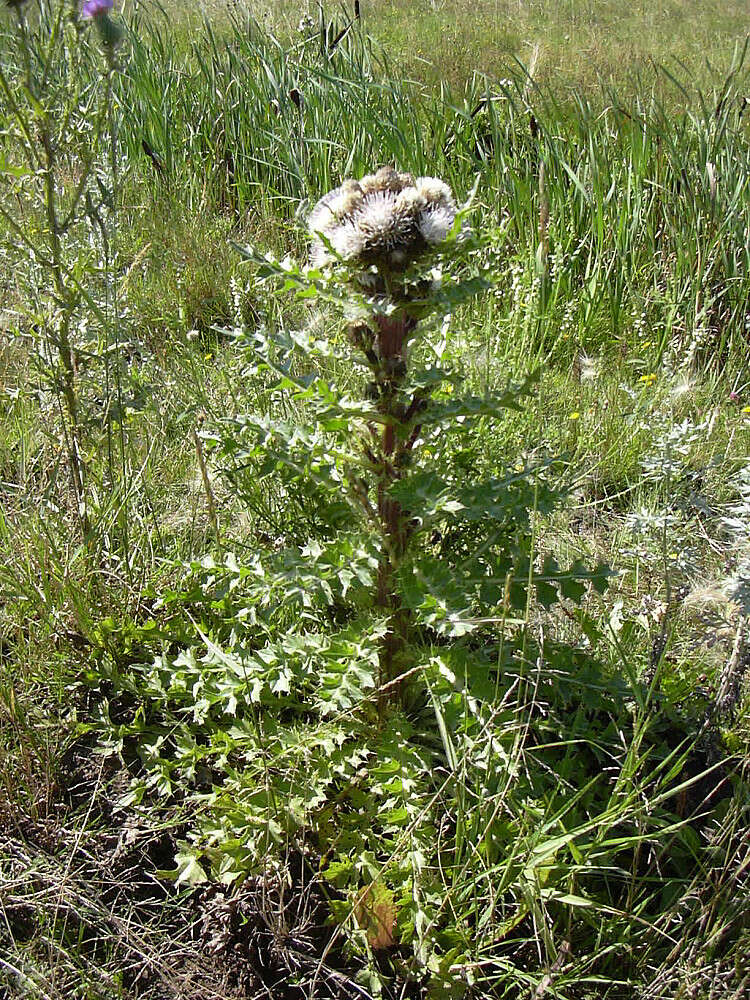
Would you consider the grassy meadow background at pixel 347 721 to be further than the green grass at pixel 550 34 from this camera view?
No

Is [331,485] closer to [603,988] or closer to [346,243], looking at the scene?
[346,243]

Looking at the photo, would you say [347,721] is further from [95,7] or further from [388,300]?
[95,7]

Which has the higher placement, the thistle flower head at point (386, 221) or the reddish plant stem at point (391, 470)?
the thistle flower head at point (386, 221)

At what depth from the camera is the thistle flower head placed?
1354 millimetres

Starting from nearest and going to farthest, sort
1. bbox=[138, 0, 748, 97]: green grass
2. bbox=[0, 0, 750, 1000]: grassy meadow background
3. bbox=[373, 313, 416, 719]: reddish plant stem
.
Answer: bbox=[0, 0, 750, 1000]: grassy meadow background
bbox=[373, 313, 416, 719]: reddish plant stem
bbox=[138, 0, 748, 97]: green grass

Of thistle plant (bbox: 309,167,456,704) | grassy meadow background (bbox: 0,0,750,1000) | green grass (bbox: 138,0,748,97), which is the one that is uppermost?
green grass (bbox: 138,0,748,97)

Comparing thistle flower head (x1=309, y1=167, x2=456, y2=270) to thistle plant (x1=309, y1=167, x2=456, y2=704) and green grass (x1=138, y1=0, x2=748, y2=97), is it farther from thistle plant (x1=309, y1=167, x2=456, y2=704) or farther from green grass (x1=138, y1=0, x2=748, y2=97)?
Answer: green grass (x1=138, y1=0, x2=748, y2=97)

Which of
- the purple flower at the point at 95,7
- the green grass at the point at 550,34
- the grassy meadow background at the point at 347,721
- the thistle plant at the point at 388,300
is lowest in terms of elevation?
the grassy meadow background at the point at 347,721

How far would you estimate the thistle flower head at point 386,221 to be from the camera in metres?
1.35

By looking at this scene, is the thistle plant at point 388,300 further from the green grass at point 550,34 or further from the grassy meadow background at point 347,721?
the green grass at point 550,34

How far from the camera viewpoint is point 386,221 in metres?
1.34

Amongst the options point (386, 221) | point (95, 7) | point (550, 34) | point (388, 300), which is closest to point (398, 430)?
point (388, 300)

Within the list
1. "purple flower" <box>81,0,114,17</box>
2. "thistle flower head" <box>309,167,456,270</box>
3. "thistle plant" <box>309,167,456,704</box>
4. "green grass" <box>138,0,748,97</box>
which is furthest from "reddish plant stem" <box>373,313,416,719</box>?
"green grass" <box>138,0,748,97</box>

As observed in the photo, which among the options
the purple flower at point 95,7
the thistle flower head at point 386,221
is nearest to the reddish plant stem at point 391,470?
the thistle flower head at point 386,221
